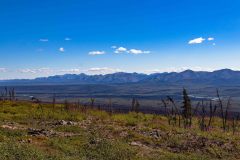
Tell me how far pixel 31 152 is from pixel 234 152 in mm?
15346

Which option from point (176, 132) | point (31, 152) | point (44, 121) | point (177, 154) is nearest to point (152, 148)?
point (177, 154)

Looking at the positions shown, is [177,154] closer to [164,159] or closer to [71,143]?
[164,159]

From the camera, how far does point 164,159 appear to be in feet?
79.0

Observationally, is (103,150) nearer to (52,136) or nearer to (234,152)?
(52,136)

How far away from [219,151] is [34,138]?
13.0m

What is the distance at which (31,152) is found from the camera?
20.7 m

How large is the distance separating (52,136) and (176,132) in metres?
11.4

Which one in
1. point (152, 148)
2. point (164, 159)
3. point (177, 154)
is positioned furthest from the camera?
point (152, 148)

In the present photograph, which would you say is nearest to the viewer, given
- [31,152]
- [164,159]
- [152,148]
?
[31,152]

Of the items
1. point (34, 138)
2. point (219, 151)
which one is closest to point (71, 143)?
point (34, 138)

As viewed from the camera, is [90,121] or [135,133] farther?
[90,121]

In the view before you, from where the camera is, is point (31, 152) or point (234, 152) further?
point (234, 152)

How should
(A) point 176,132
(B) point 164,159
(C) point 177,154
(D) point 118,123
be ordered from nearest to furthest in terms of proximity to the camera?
(B) point 164,159, (C) point 177,154, (A) point 176,132, (D) point 118,123

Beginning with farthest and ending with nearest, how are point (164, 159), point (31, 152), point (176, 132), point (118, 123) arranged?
point (118, 123)
point (176, 132)
point (164, 159)
point (31, 152)
